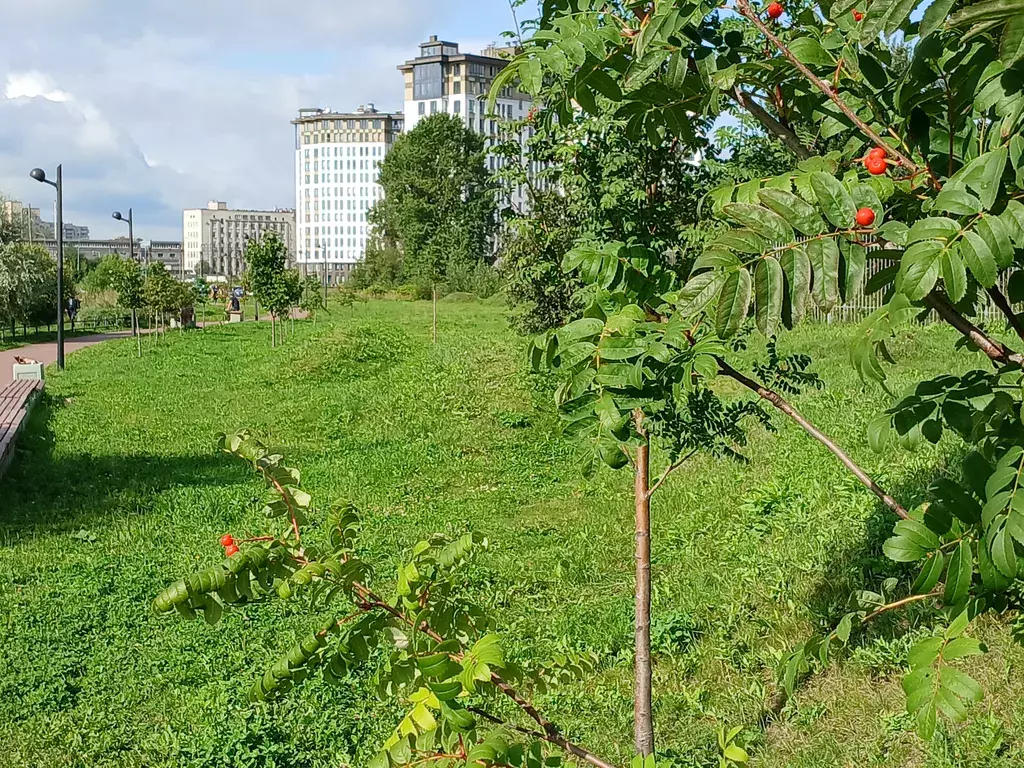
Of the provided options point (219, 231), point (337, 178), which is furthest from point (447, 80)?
point (219, 231)

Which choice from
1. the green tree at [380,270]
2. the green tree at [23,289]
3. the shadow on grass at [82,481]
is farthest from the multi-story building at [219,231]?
the shadow on grass at [82,481]

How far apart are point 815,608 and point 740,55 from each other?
4.00 m

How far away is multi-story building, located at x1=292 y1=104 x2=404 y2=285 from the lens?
135 m

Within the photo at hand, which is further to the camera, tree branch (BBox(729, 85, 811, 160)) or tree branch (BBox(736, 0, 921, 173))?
tree branch (BBox(729, 85, 811, 160))

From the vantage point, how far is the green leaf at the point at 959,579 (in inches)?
65.3

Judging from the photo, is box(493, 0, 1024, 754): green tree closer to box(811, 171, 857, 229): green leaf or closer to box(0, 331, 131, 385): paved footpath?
box(811, 171, 857, 229): green leaf

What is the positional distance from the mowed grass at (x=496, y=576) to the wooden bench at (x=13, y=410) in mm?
264

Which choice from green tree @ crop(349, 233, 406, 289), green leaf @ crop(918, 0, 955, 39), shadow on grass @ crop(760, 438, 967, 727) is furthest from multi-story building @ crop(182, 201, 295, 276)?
green leaf @ crop(918, 0, 955, 39)

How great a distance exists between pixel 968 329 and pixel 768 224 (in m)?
0.44

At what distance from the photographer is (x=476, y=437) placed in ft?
38.5

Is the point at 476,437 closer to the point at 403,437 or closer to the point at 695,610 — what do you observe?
the point at 403,437

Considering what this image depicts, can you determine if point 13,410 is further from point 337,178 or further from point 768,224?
point 337,178

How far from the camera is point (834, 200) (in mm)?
1542

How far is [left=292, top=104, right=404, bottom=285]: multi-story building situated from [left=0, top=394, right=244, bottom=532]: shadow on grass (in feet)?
408
